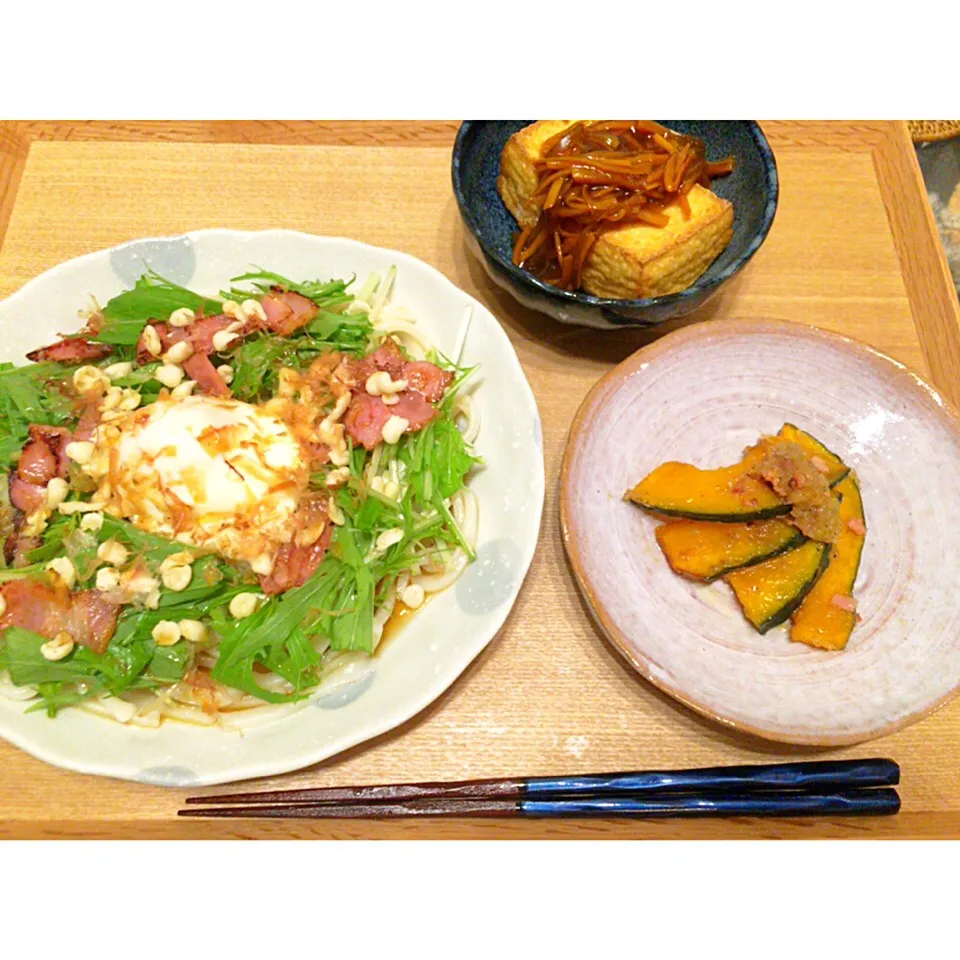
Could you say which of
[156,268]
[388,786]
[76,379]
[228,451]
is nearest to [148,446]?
[228,451]

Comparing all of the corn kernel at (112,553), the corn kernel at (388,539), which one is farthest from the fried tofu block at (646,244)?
the corn kernel at (112,553)

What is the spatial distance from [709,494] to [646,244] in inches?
32.2

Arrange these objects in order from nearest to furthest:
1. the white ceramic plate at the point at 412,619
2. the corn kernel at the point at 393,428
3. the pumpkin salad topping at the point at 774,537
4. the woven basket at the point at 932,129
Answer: the white ceramic plate at the point at 412,619 → the pumpkin salad topping at the point at 774,537 → the corn kernel at the point at 393,428 → the woven basket at the point at 932,129

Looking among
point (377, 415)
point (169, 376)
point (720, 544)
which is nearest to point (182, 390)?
point (169, 376)

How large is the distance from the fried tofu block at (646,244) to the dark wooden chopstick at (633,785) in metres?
1.45

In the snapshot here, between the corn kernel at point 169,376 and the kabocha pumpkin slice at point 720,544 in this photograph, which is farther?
the corn kernel at point 169,376

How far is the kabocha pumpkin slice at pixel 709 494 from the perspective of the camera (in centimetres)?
207

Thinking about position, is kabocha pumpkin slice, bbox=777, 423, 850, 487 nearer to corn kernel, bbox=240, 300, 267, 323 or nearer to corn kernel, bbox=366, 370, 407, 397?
corn kernel, bbox=366, 370, 407, 397

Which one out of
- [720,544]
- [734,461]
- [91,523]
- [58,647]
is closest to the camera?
[58,647]

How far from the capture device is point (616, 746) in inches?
78.9

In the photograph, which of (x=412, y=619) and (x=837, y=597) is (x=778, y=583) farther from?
(x=412, y=619)

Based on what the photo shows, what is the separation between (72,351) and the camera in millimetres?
2285

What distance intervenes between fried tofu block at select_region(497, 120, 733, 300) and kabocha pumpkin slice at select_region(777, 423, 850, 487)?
1.94ft

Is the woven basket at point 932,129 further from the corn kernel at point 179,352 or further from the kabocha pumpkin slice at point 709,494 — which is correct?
the corn kernel at point 179,352
